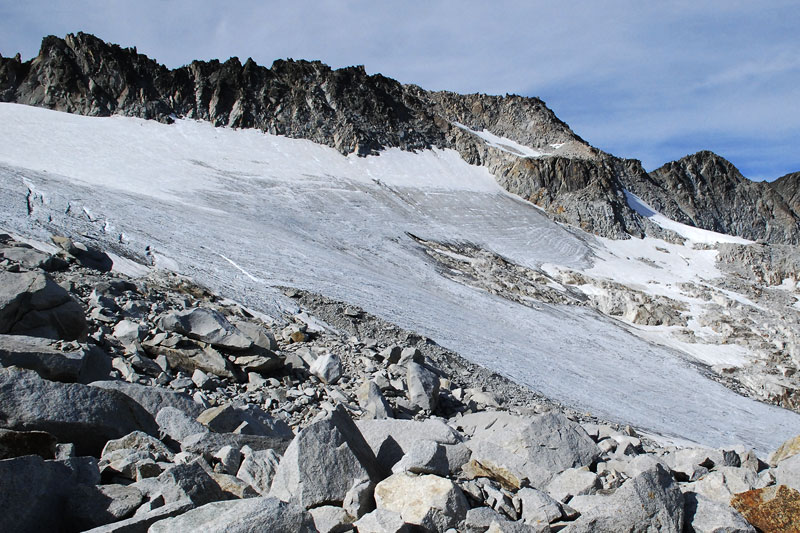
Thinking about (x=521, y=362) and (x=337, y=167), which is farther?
(x=337, y=167)

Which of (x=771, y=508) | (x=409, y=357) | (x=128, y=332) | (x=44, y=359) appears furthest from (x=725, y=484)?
(x=128, y=332)

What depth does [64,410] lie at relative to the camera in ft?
14.9

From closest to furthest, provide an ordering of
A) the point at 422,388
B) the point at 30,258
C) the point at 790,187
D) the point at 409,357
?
the point at 422,388
the point at 30,258
the point at 409,357
the point at 790,187

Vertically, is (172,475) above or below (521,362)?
above

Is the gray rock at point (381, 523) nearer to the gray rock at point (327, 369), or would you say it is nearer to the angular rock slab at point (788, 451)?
the angular rock slab at point (788, 451)

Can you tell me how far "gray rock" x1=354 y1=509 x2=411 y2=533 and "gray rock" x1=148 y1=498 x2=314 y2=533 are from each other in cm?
53

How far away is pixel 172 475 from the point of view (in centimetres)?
370

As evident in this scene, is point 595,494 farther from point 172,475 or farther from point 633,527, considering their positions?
point 172,475

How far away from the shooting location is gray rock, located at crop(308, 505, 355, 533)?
387cm

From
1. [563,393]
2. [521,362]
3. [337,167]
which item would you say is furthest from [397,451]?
[337,167]

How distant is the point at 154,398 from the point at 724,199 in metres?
99.5

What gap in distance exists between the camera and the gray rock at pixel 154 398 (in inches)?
227

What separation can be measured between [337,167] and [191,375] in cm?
4388

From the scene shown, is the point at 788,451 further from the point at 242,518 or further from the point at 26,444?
the point at 26,444
